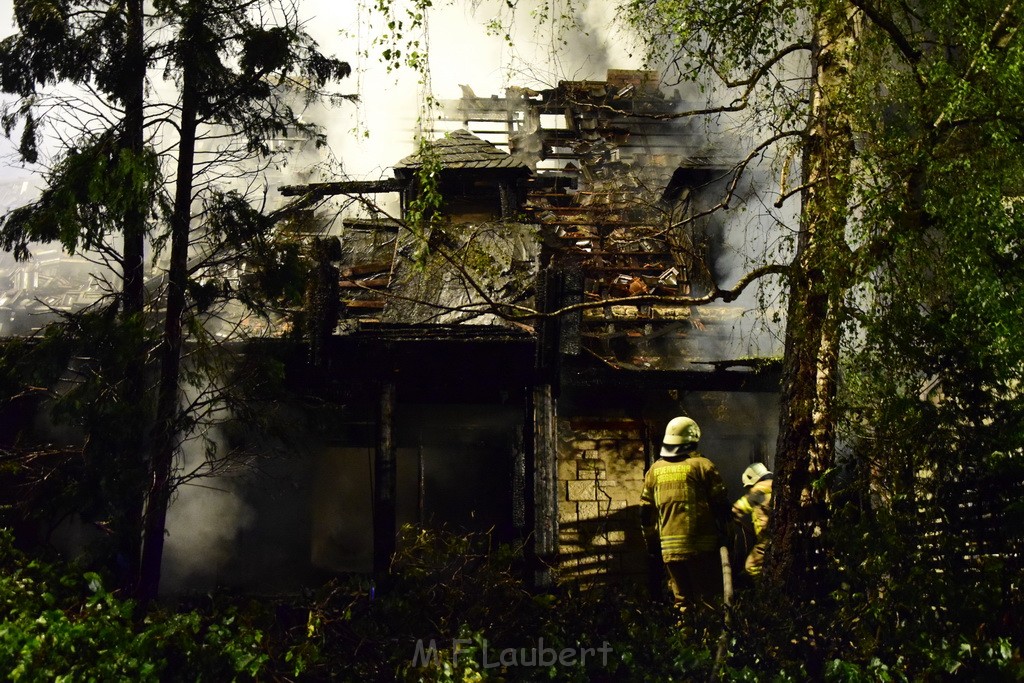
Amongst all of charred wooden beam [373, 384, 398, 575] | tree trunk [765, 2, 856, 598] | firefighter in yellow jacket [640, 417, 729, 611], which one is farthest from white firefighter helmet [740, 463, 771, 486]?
charred wooden beam [373, 384, 398, 575]

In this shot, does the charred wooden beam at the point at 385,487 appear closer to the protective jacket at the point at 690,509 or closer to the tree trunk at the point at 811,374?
the protective jacket at the point at 690,509

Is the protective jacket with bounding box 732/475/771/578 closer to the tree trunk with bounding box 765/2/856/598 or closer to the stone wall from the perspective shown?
the tree trunk with bounding box 765/2/856/598

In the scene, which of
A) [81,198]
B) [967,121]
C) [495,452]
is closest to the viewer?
[967,121]

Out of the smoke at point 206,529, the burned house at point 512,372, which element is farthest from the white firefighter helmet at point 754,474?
the smoke at point 206,529

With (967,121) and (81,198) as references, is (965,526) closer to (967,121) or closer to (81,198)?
(967,121)

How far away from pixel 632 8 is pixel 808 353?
3721 mm

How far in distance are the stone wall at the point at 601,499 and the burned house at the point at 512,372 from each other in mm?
21

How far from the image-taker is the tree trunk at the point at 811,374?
8250 millimetres

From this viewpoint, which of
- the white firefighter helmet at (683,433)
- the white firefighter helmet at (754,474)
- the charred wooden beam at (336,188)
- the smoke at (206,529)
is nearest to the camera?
the white firefighter helmet at (683,433)

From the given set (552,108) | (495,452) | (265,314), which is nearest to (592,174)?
(552,108)

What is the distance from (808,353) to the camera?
8531 mm

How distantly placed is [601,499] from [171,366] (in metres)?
5.87

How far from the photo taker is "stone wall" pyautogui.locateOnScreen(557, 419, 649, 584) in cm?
1220

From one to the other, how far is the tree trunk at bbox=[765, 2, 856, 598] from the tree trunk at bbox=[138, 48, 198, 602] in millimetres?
6123
